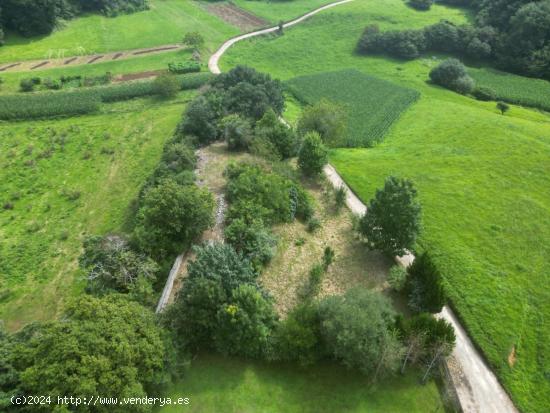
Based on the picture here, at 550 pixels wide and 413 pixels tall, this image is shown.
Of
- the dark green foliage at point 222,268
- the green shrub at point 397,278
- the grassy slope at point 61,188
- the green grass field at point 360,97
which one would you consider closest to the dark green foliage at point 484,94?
the green grass field at point 360,97

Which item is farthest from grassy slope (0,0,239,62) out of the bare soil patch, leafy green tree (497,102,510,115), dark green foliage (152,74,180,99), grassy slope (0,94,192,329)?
leafy green tree (497,102,510,115)

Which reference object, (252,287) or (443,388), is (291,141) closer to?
(252,287)

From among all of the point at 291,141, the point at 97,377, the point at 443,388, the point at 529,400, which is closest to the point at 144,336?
the point at 97,377

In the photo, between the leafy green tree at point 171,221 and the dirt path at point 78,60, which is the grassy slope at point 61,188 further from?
the dirt path at point 78,60

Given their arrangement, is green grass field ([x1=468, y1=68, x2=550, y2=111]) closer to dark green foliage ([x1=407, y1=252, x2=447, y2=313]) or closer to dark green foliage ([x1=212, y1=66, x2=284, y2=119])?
dark green foliage ([x1=212, y1=66, x2=284, y2=119])

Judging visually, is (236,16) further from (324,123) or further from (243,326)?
(243,326)

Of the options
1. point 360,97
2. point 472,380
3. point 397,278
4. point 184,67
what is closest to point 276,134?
point 397,278
